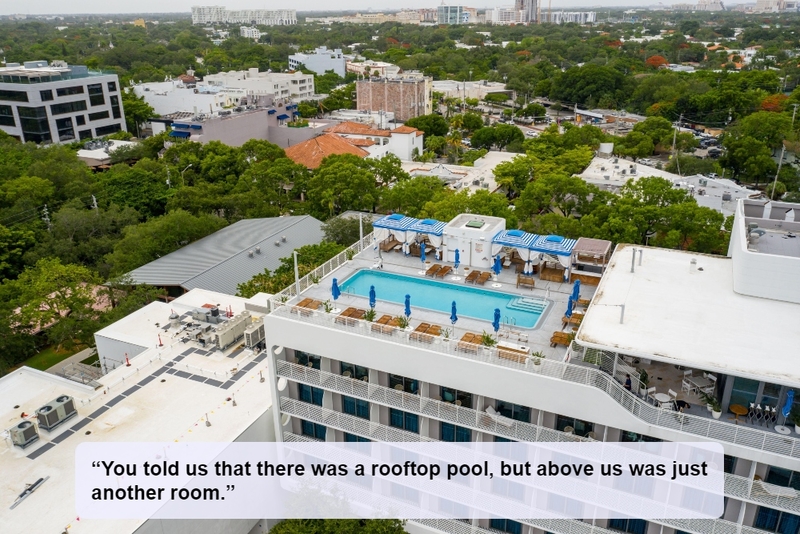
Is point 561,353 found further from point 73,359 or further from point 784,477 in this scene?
point 73,359

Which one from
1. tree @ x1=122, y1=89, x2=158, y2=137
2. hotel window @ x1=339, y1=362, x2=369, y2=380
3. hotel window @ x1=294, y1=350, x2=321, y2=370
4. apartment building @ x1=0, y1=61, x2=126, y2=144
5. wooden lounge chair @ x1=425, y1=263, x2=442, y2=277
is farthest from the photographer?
tree @ x1=122, y1=89, x2=158, y2=137

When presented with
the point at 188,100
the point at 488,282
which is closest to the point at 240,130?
the point at 188,100

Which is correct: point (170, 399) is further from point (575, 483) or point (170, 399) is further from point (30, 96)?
point (30, 96)

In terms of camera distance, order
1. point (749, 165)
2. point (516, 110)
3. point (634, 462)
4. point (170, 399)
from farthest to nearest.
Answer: point (516, 110) → point (749, 165) → point (170, 399) → point (634, 462)

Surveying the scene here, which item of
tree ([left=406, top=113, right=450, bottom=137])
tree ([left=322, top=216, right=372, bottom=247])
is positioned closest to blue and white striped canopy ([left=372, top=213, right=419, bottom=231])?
tree ([left=322, top=216, right=372, bottom=247])

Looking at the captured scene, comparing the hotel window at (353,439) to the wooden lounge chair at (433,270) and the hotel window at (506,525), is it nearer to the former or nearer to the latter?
the hotel window at (506,525)

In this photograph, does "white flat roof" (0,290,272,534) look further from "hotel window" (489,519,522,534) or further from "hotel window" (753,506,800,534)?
"hotel window" (753,506,800,534)
